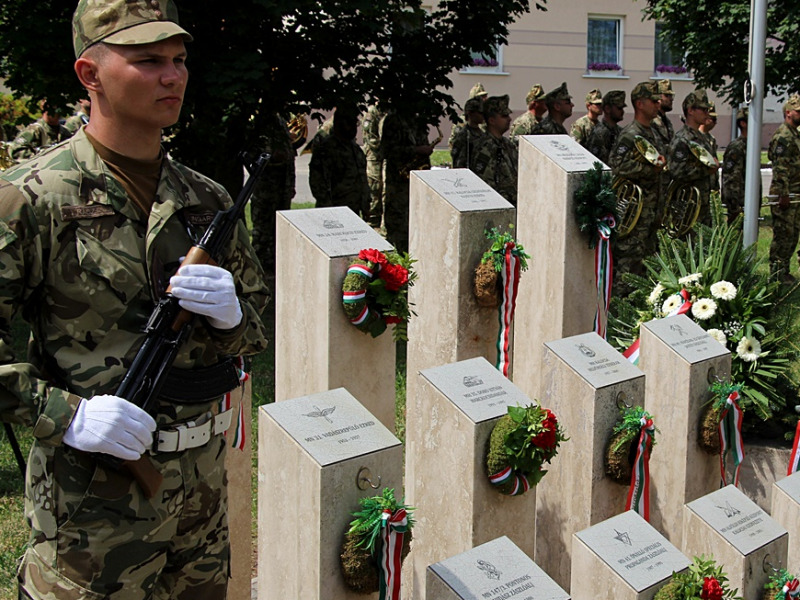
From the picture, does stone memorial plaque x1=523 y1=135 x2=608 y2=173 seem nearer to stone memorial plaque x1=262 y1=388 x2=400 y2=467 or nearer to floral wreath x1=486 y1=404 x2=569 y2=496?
floral wreath x1=486 y1=404 x2=569 y2=496

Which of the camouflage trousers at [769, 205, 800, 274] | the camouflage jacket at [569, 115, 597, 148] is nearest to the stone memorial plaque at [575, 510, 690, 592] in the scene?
the camouflage trousers at [769, 205, 800, 274]

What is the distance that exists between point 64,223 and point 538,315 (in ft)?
10.7

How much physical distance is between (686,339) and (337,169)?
6797 millimetres

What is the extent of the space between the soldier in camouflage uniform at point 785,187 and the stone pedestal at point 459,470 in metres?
7.92

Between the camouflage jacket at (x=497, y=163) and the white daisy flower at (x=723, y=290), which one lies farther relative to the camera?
the camouflage jacket at (x=497, y=163)

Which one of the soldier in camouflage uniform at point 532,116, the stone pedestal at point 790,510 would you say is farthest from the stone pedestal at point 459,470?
the soldier in camouflage uniform at point 532,116

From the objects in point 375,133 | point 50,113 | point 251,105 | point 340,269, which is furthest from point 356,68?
point 375,133

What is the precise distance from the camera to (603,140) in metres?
11.5

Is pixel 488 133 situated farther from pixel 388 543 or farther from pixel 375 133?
pixel 388 543

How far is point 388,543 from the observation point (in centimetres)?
299

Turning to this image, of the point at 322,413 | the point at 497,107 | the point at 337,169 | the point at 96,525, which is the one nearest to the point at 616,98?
the point at 497,107

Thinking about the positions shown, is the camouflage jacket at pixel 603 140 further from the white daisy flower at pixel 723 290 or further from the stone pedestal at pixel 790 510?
the stone pedestal at pixel 790 510

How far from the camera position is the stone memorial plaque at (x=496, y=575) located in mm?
3035

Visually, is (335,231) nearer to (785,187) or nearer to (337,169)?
(337,169)
